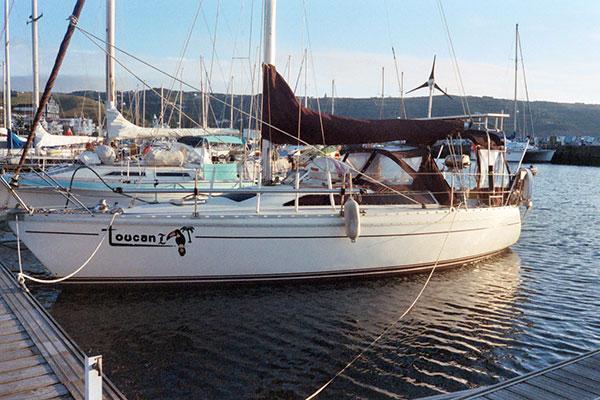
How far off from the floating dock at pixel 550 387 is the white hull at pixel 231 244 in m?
4.47

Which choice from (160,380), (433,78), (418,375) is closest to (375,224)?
(418,375)

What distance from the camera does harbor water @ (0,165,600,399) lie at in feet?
20.5

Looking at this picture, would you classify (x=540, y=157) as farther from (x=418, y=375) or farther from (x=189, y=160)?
(x=418, y=375)

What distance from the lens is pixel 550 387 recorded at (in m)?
5.05

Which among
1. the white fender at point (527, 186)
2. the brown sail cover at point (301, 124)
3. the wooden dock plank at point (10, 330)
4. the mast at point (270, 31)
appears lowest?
the wooden dock plank at point (10, 330)

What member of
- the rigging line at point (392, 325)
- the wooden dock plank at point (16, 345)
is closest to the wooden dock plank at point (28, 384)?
the wooden dock plank at point (16, 345)

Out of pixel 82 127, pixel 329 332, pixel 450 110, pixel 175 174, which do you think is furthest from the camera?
pixel 450 110

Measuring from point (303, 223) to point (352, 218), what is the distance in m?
0.89

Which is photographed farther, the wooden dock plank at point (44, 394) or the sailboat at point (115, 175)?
the sailboat at point (115, 175)

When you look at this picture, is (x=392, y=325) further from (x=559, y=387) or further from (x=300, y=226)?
(x=559, y=387)

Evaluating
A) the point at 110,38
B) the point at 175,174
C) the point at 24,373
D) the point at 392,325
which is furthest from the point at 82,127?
the point at 24,373

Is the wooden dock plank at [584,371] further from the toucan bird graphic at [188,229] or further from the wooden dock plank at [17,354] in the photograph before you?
the toucan bird graphic at [188,229]

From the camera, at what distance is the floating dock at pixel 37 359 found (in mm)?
4402

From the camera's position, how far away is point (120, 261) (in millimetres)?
8703
